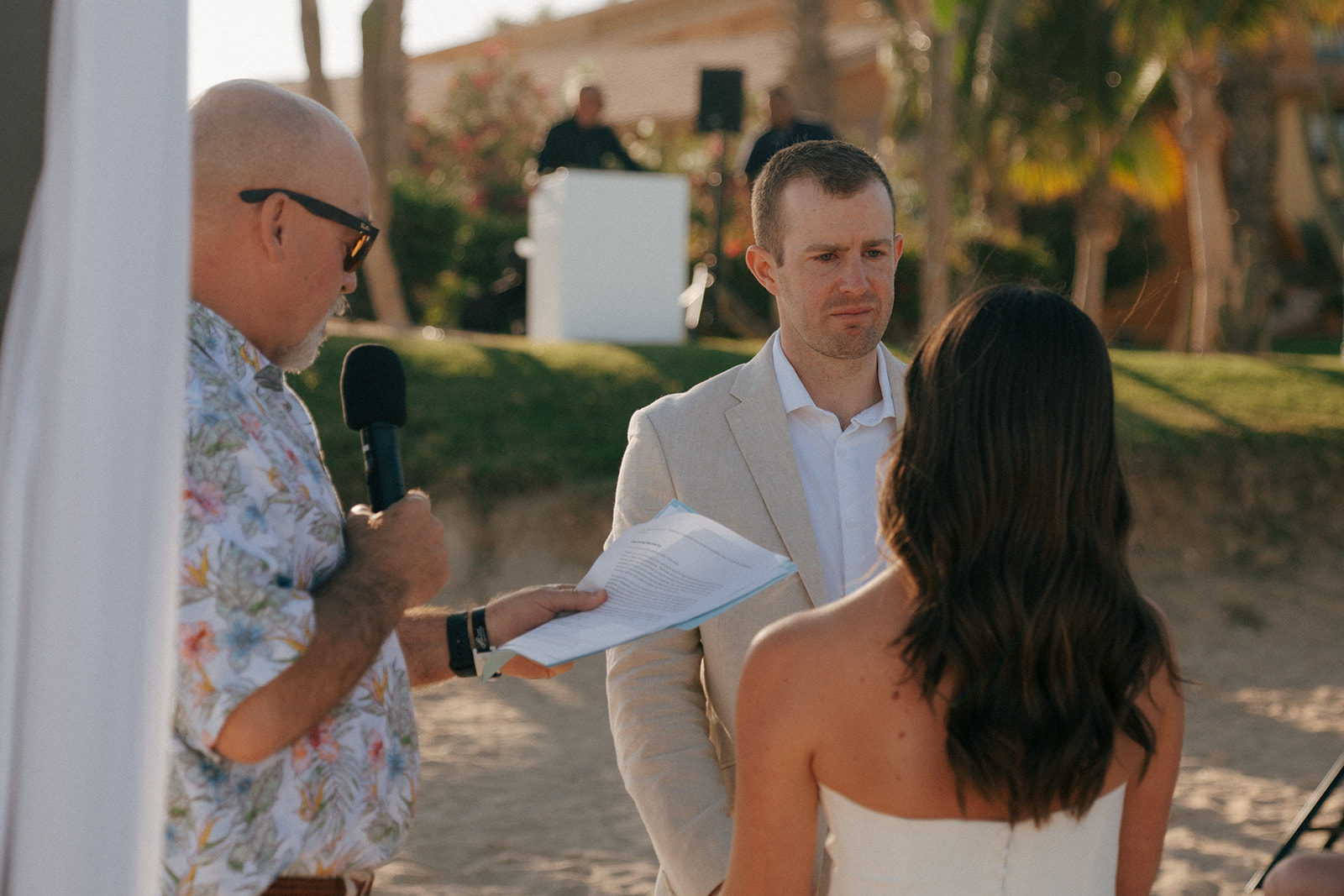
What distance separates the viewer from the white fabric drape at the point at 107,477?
1324 mm

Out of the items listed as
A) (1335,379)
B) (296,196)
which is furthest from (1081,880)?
(1335,379)

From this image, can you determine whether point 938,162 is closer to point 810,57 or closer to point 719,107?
point 719,107

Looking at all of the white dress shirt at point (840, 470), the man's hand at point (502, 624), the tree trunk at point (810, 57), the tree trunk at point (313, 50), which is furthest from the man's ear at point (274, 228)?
the tree trunk at point (810, 57)

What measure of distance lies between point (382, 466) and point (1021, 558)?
1.08m

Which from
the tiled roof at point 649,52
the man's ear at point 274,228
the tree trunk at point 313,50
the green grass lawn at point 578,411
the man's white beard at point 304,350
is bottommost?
the green grass lawn at point 578,411

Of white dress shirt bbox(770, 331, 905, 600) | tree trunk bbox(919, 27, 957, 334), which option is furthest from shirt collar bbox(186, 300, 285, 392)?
tree trunk bbox(919, 27, 957, 334)

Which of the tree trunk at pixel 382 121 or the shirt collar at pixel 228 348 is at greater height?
the tree trunk at pixel 382 121

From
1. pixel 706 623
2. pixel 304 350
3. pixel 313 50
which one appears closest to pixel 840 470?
pixel 706 623

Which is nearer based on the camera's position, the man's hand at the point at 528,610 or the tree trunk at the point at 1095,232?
the man's hand at the point at 528,610

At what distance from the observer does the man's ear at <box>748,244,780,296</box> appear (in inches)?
111

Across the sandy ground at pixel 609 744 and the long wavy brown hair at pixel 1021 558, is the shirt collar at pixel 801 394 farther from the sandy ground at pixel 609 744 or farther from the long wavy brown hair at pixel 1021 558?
the sandy ground at pixel 609 744

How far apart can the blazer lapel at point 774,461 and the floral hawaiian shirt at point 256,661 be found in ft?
2.95

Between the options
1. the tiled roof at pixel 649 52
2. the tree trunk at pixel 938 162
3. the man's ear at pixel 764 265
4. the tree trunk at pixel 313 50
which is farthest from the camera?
the tiled roof at pixel 649 52

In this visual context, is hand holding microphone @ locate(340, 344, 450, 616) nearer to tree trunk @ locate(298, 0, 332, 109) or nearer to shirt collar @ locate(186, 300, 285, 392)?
shirt collar @ locate(186, 300, 285, 392)
